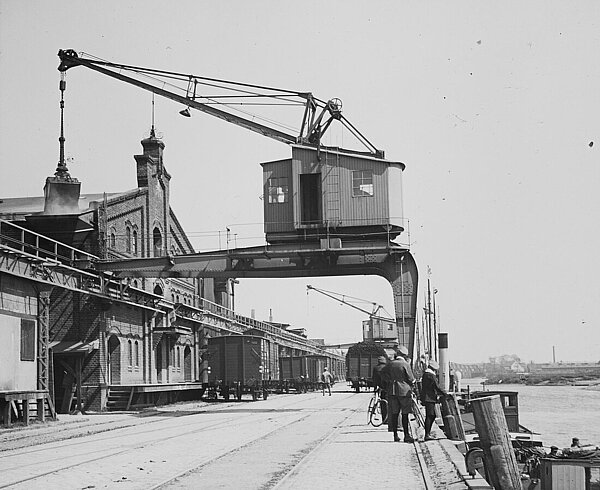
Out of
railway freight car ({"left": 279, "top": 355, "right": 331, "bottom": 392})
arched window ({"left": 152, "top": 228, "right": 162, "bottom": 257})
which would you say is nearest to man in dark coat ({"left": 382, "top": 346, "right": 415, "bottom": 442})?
arched window ({"left": 152, "top": 228, "right": 162, "bottom": 257})

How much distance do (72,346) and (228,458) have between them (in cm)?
2253

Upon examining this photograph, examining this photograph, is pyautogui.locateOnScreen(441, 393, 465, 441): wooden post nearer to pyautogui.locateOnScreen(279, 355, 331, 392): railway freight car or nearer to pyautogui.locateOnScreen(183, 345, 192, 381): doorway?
pyautogui.locateOnScreen(183, 345, 192, 381): doorway

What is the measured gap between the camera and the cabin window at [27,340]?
94.5ft

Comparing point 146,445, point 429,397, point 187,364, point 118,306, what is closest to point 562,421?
point 187,364

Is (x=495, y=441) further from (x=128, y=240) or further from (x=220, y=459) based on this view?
(x=128, y=240)

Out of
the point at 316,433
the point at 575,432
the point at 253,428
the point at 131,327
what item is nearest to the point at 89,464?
the point at 316,433

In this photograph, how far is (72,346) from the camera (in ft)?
121

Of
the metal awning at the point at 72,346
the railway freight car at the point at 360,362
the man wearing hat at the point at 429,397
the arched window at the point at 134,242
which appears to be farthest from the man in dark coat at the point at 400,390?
the railway freight car at the point at 360,362

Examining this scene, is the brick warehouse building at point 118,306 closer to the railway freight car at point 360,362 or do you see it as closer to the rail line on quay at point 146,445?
Result: the rail line on quay at point 146,445

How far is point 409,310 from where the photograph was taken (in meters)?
34.9

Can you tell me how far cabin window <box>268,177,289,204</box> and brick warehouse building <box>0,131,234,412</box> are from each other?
→ 7949mm

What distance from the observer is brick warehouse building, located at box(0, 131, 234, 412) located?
37375mm

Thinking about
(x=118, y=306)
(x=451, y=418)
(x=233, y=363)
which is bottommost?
(x=451, y=418)

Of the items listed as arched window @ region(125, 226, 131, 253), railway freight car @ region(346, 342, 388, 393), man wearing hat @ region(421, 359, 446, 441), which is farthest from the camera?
railway freight car @ region(346, 342, 388, 393)
